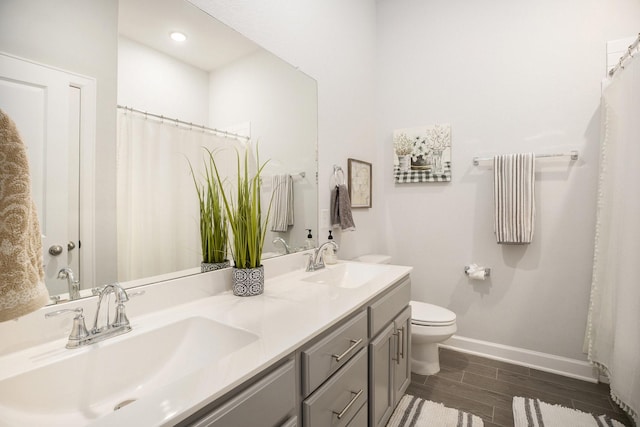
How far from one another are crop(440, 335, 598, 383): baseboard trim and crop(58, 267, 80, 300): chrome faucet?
256cm

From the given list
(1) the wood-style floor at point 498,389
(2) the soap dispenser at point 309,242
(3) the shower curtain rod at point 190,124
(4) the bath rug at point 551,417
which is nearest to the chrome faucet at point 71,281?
(3) the shower curtain rod at point 190,124

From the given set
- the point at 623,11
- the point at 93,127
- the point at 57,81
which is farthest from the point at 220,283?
the point at 623,11

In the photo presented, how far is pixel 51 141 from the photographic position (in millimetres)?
906

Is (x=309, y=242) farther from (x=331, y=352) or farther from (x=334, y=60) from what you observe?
(x=334, y=60)

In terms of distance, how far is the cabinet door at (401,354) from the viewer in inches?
67.0

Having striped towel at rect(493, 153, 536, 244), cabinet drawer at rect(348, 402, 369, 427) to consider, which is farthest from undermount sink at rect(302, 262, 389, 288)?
striped towel at rect(493, 153, 536, 244)

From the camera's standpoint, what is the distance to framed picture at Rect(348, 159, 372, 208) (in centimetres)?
243

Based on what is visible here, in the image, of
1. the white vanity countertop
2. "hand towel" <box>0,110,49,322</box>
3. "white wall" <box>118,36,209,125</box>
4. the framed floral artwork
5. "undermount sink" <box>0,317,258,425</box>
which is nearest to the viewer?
"hand towel" <box>0,110,49,322</box>

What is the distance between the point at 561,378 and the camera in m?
2.15

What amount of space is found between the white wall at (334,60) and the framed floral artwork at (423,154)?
0.22 m

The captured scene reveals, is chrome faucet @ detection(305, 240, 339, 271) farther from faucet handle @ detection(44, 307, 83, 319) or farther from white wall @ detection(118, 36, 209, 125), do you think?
faucet handle @ detection(44, 307, 83, 319)

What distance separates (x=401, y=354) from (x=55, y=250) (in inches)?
65.1

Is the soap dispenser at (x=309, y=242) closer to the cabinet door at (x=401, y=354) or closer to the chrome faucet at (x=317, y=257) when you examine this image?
the chrome faucet at (x=317, y=257)

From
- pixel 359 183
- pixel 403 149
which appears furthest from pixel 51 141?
pixel 403 149
